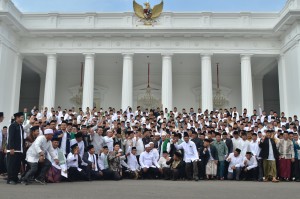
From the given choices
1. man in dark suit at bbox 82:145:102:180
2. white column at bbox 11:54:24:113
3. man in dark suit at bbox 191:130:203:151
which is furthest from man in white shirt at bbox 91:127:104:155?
white column at bbox 11:54:24:113

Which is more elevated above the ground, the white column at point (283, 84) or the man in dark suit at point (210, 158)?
the white column at point (283, 84)

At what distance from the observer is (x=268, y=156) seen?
35.9 ft

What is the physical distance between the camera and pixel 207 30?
71.7ft

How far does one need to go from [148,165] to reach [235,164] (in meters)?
3.10

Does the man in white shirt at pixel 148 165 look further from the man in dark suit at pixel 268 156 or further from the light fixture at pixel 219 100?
the light fixture at pixel 219 100

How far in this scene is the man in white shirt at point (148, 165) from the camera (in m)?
10.9

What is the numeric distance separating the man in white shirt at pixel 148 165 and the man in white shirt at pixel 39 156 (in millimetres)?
3302

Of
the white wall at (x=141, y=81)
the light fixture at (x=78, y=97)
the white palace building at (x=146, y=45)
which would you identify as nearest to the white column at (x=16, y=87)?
the white palace building at (x=146, y=45)

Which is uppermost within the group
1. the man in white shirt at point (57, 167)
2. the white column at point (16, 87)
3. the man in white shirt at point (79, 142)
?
the white column at point (16, 87)

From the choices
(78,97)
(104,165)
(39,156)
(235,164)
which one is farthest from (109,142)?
(78,97)

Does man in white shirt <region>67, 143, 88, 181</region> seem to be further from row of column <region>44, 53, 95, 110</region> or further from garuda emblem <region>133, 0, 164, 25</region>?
garuda emblem <region>133, 0, 164, 25</region>

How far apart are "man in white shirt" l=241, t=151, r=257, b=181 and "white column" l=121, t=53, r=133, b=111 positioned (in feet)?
38.7

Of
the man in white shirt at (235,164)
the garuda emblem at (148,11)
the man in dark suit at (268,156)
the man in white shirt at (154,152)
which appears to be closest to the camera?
the man in dark suit at (268,156)

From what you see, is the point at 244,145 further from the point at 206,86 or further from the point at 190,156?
the point at 206,86
